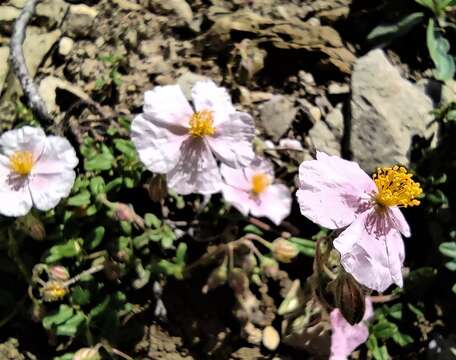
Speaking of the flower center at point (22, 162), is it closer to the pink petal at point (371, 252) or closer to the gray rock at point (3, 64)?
the gray rock at point (3, 64)

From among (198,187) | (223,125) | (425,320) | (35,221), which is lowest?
(425,320)

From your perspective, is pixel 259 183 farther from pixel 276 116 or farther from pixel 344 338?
pixel 344 338

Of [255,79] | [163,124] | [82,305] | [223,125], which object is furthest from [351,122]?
[82,305]

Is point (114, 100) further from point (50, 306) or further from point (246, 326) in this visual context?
point (246, 326)

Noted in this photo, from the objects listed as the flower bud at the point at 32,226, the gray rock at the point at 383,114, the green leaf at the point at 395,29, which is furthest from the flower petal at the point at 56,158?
the green leaf at the point at 395,29

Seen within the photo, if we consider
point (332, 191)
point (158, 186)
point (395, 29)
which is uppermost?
point (332, 191)

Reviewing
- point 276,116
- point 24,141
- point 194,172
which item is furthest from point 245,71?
point 24,141
